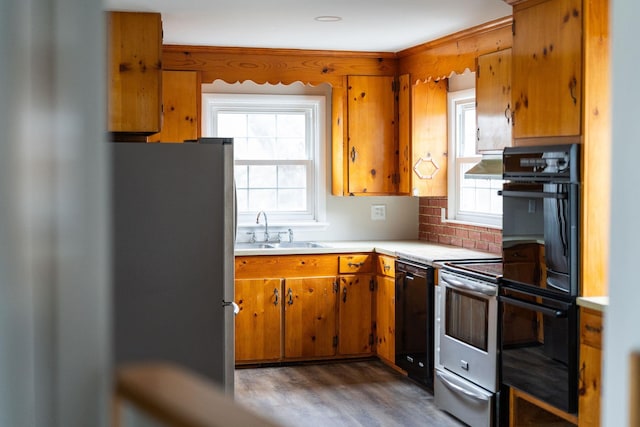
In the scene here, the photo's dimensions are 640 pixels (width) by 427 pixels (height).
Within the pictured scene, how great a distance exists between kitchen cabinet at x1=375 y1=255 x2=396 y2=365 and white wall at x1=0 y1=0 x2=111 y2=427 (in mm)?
4836

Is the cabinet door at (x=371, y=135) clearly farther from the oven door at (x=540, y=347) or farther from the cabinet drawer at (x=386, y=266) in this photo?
the oven door at (x=540, y=347)

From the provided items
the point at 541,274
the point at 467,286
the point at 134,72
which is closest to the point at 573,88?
the point at 541,274

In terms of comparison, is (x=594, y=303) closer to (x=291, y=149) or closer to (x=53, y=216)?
(x=53, y=216)

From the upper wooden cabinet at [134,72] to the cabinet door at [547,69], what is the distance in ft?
6.13

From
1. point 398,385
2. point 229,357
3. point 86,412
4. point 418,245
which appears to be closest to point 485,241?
point 418,245

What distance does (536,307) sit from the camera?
12.0 ft

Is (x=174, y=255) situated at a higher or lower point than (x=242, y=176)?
lower

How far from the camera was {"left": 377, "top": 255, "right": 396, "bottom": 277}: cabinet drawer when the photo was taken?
542cm

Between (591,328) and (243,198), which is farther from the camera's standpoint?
(243,198)

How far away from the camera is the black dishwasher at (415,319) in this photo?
487 cm

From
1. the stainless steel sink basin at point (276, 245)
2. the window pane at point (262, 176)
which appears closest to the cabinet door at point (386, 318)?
the stainless steel sink basin at point (276, 245)

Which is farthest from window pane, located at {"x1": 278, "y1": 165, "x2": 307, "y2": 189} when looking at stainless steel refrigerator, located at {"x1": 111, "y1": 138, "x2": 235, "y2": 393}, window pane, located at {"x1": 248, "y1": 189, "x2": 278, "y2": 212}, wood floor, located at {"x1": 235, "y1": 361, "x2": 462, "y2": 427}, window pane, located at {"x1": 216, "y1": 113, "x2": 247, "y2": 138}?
stainless steel refrigerator, located at {"x1": 111, "y1": 138, "x2": 235, "y2": 393}

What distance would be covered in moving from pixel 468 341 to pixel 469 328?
0.26 feet

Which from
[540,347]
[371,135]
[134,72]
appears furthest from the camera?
[371,135]
